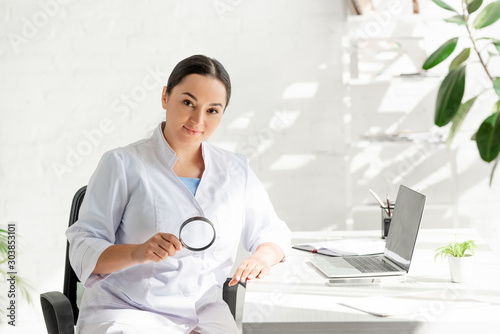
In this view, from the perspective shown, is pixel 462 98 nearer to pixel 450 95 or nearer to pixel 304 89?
pixel 450 95

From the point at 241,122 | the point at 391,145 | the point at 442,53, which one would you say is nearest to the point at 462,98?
the point at 442,53

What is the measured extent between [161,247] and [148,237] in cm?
24

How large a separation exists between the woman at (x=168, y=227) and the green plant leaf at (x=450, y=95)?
682 millimetres

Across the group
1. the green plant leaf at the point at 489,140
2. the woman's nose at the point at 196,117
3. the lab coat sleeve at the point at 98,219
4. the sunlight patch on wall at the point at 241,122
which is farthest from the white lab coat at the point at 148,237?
the sunlight patch on wall at the point at 241,122

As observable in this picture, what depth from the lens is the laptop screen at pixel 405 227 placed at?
182cm

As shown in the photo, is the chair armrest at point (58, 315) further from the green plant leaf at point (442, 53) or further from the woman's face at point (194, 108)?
the green plant leaf at point (442, 53)

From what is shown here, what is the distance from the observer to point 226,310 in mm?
1921

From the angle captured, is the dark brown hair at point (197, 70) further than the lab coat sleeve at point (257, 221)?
No

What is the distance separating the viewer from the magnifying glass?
5.36 feet

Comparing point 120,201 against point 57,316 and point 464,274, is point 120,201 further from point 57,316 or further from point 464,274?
point 464,274

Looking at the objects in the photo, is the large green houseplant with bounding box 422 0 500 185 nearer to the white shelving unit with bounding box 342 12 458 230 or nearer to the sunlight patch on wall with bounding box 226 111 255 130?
the white shelving unit with bounding box 342 12 458 230

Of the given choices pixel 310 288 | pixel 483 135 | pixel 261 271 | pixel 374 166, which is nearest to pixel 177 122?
pixel 261 271

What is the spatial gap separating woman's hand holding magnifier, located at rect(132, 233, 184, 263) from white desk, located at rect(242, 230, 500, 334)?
A: 23cm

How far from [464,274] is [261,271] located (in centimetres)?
57
